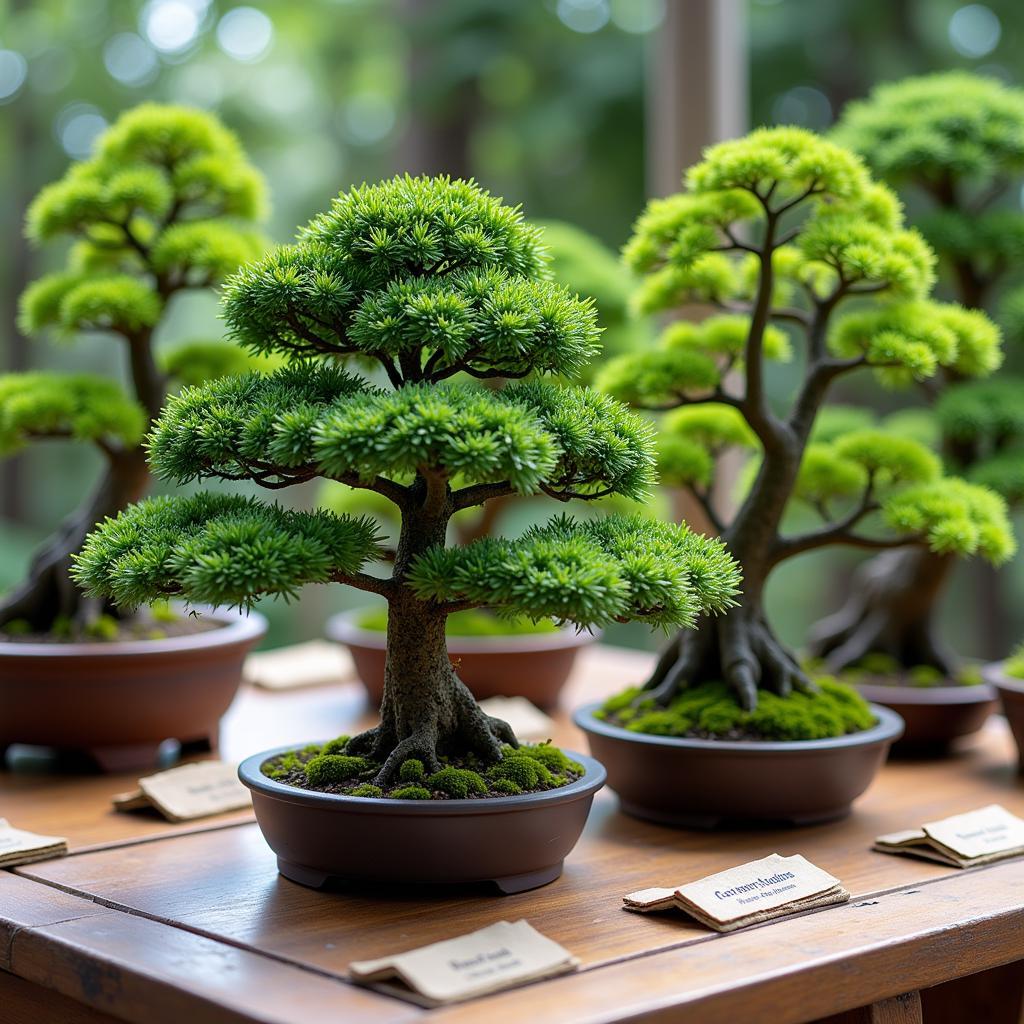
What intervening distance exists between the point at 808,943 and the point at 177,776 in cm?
87

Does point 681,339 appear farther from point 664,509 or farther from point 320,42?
point 320,42

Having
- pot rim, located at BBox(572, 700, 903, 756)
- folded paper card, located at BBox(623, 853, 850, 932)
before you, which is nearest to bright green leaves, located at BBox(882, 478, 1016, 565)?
pot rim, located at BBox(572, 700, 903, 756)

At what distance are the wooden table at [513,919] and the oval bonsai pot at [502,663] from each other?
536 millimetres

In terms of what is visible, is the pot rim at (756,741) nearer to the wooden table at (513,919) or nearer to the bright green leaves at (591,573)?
the wooden table at (513,919)

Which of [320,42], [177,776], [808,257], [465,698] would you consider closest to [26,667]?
[177,776]

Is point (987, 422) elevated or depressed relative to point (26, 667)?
elevated

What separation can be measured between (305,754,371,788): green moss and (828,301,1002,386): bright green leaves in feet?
2.79

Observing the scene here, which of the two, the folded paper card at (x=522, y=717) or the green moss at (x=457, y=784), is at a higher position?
the green moss at (x=457, y=784)

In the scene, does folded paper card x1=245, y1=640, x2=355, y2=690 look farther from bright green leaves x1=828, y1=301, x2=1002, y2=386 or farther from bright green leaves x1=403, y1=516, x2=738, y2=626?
bright green leaves x1=403, y1=516, x2=738, y2=626

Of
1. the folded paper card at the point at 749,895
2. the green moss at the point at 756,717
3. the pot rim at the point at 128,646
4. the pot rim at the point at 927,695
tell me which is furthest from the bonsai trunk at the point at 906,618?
the pot rim at the point at 128,646

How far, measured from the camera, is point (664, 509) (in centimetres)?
266

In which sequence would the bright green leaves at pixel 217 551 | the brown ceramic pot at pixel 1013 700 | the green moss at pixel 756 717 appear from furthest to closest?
the brown ceramic pot at pixel 1013 700 → the green moss at pixel 756 717 → the bright green leaves at pixel 217 551

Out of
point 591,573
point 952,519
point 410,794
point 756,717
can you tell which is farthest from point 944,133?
point 410,794

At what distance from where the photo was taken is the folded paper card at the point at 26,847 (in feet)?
4.63
